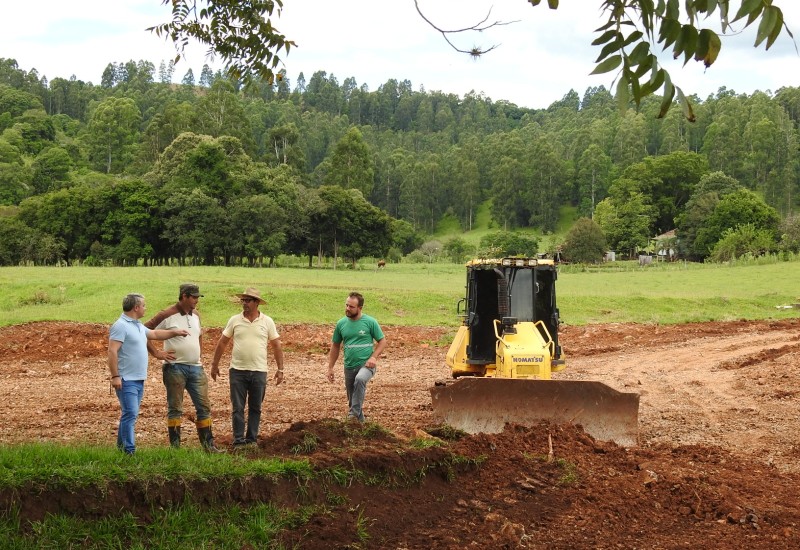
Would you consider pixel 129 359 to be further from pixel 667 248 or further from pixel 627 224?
pixel 627 224

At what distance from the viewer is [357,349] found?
1007 centimetres

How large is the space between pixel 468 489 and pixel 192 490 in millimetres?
2710

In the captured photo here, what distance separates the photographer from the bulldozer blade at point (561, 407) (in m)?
10.3

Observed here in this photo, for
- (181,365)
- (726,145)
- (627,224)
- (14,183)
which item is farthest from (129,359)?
(726,145)

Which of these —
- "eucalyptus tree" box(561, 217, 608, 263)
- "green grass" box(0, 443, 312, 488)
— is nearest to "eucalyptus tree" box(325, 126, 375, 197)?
"eucalyptus tree" box(561, 217, 608, 263)

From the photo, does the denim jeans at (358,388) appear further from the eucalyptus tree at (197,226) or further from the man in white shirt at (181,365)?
the eucalyptus tree at (197,226)

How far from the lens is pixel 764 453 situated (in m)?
10.6

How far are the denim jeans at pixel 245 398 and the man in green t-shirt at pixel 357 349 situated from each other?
1.01m

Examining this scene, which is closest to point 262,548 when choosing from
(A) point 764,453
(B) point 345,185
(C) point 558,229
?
(A) point 764,453

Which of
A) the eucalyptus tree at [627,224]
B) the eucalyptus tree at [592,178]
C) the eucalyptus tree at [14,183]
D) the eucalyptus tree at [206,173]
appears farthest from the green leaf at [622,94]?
the eucalyptus tree at [592,178]

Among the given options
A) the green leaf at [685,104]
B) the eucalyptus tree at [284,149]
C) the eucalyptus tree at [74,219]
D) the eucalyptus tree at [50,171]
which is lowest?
the green leaf at [685,104]

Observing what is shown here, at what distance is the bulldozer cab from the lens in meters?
11.6

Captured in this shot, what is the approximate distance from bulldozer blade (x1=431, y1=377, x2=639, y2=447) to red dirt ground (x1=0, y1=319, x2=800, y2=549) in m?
0.28

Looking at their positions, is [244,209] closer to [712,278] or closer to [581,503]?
[712,278]
